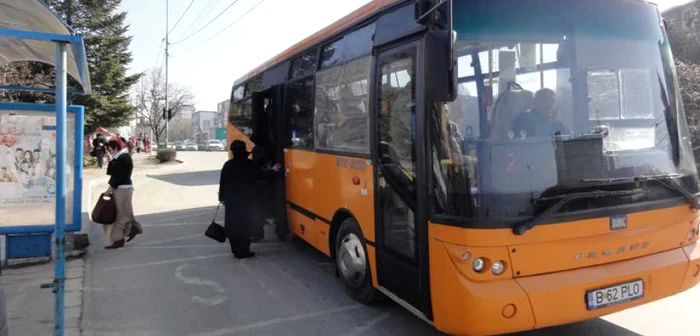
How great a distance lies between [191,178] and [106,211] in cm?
1294

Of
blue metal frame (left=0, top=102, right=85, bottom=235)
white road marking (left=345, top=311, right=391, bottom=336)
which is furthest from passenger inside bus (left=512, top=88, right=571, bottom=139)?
blue metal frame (left=0, top=102, right=85, bottom=235)

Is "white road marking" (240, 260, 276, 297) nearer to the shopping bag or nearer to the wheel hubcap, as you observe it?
the wheel hubcap

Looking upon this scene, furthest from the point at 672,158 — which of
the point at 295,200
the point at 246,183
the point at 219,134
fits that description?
the point at 219,134

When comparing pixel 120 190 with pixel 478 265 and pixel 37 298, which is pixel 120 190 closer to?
pixel 37 298

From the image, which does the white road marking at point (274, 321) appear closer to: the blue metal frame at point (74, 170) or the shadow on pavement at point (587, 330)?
the shadow on pavement at point (587, 330)

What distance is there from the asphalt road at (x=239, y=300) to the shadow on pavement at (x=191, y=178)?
9473 mm

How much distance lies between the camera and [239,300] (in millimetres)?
5031

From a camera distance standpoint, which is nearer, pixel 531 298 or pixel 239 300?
pixel 531 298

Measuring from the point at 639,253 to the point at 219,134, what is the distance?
82.9m

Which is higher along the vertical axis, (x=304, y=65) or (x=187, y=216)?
(x=304, y=65)

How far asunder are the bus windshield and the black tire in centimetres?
147

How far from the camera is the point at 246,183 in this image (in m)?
6.59

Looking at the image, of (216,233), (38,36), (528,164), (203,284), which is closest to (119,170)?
(216,233)

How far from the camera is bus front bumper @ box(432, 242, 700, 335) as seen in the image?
3.06 meters
